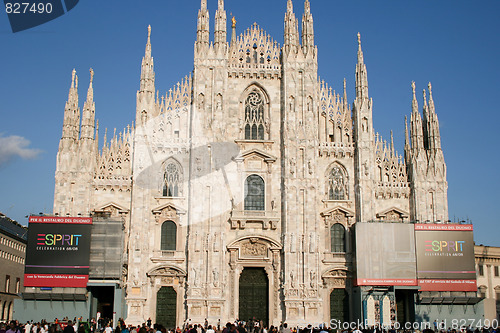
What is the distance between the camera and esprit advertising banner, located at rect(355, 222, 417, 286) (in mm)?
36812

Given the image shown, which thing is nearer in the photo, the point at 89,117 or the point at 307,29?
the point at 89,117

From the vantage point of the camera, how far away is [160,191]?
1539 inches

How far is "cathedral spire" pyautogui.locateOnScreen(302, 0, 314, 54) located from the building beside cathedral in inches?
3.3

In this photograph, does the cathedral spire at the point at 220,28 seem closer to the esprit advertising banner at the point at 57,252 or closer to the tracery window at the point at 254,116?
the tracery window at the point at 254,116

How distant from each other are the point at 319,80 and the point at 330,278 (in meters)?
13.6

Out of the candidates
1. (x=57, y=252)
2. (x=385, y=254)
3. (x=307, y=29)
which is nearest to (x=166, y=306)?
(x=57, y=252)

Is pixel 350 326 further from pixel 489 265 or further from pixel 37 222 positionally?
pixel 489 265

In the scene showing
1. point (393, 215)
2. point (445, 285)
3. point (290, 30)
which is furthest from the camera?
point (290, 30)

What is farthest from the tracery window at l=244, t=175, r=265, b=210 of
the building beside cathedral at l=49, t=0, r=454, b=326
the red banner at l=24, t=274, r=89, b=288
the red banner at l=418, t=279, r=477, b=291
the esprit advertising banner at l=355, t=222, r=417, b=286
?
the red banner at l=24, t=274, r=89, b=288

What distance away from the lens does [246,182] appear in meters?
40.0

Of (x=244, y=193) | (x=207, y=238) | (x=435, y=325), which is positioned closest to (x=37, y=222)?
(x=207, y=238)

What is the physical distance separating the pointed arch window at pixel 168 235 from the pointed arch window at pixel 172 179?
195cm

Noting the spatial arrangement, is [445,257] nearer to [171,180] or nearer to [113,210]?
[171,180]

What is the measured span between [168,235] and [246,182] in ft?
20.2
